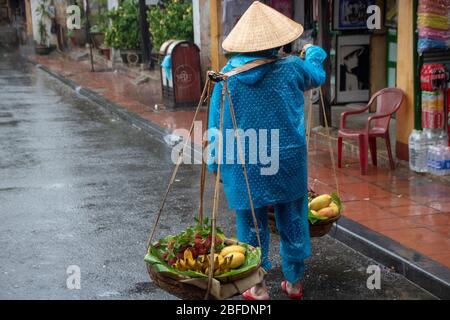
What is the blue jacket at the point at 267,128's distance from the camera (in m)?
4.77

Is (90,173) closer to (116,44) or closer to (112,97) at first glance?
(112,97)

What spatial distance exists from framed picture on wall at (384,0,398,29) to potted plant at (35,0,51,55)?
2097cm

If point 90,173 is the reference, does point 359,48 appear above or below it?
above

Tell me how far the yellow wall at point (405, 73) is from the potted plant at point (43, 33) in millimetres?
23653

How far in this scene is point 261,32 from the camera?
4758 millimetres

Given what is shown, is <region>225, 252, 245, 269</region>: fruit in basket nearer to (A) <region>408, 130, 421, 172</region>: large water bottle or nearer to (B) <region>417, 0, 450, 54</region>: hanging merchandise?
(A) <region>408, 130, 421, 172</region>: large water bottle

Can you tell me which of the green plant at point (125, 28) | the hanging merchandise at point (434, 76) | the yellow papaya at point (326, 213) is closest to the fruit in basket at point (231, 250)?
the yellow papaya at point (326, 213)

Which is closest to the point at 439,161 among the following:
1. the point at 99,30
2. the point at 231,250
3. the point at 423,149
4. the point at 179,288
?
the point at 423,149

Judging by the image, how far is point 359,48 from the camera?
12375 millimetres

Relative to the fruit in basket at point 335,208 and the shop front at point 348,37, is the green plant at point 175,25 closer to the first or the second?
the shop front at point 348,37

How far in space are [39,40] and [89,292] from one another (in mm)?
27395

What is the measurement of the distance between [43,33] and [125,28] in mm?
10977

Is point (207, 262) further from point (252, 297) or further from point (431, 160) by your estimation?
point (431, 160)
